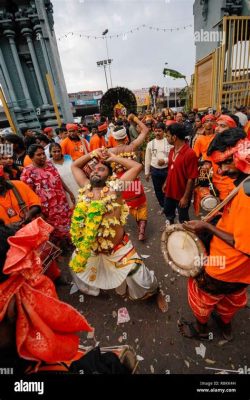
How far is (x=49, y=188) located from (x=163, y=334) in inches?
113

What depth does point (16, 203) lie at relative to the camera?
2973mm

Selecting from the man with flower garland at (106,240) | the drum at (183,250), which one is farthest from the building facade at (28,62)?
the drum at (183,250)

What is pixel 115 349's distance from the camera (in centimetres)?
171

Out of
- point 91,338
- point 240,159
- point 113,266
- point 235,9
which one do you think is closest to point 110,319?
point 91,338

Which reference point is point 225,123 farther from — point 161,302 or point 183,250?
point 161,302

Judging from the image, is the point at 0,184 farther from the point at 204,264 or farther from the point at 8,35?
the point at 8,35

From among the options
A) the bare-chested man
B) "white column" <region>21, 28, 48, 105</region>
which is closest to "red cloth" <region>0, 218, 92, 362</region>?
the bare-chested man

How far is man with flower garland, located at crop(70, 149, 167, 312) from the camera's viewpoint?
267 centimetres

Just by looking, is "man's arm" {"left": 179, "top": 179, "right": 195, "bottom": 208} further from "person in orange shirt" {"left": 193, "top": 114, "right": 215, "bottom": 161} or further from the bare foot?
the bare foot

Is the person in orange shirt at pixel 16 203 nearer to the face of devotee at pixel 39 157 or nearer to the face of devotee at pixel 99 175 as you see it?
the face of devotee at pixel 39 157

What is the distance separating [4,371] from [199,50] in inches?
599

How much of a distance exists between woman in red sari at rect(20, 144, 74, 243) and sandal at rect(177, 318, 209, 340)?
2.71m

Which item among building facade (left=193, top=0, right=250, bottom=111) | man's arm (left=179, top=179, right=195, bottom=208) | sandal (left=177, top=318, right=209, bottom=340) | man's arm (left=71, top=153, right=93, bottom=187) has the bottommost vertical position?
sandal (left=177, top=318, right=209, bottom=340)

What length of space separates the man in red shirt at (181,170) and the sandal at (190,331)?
1841 millimetres
